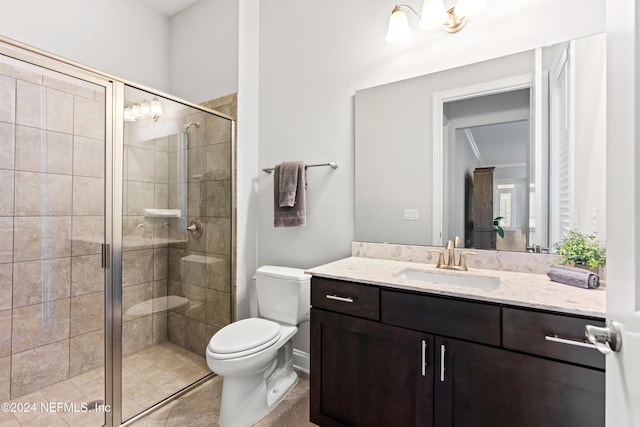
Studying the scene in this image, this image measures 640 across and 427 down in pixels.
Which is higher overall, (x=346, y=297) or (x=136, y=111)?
(x=136, y=111)

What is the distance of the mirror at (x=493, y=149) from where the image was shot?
1319 millimetres

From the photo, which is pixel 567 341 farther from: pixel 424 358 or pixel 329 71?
pixel 329 71

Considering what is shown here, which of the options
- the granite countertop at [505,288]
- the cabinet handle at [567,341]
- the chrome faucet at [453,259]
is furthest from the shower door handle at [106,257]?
the cabinet handle at [567,341]

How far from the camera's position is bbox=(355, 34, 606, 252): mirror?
1319 mm

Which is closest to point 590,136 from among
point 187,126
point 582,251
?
point 582,251

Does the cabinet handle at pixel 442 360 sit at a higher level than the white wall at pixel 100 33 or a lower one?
lower

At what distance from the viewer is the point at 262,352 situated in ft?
5.14

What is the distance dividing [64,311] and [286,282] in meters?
1.36

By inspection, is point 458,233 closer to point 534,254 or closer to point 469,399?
point 534,254

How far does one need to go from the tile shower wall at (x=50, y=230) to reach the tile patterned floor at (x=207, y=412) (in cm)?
48

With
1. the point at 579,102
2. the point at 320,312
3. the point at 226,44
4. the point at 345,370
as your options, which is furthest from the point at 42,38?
the point at 579,102

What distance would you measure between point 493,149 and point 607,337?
1.17 m

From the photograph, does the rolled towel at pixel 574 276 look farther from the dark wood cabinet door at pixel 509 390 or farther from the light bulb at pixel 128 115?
the light bulb at pixel 128 115

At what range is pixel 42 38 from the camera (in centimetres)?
195
